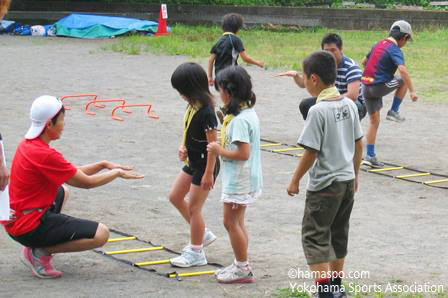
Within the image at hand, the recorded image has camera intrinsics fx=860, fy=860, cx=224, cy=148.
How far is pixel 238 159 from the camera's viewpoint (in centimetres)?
604

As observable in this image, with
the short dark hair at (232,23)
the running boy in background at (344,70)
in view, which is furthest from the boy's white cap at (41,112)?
the short dark hair at (232,23)

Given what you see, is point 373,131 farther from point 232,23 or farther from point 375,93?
point 232,23

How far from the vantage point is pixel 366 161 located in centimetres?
1049

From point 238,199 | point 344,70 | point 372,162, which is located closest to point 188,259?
point 238,199

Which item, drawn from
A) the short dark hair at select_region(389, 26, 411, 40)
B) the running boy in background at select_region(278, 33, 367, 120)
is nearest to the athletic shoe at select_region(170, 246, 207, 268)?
the running boy in background at select_region(278, 33, 367, 120)

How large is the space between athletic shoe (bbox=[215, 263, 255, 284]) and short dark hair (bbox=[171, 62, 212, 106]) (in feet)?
4.10

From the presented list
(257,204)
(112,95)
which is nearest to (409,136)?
(257,204)

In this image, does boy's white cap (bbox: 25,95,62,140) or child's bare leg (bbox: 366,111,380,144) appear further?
child's bare leg (bbox: 366,111,380,144)

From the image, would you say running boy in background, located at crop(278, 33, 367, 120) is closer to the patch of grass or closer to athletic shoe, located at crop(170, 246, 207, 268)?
athletic shoe, located at crop(170, 246, 207, 268)

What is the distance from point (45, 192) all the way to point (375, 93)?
5.57 meters

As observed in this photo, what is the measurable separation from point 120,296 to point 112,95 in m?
10.3

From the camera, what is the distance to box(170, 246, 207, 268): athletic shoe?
648cm

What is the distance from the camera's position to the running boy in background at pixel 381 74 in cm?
1043

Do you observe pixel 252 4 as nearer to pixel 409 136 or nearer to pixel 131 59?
pixel 131 59
